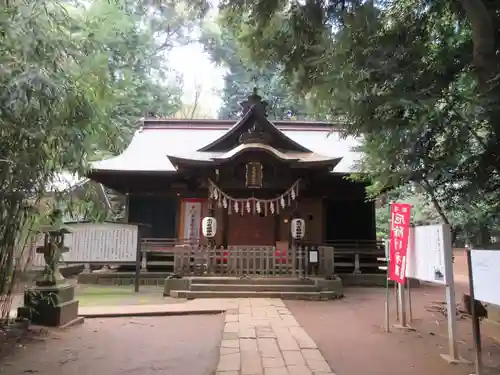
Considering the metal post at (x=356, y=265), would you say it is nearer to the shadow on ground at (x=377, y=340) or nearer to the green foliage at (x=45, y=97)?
the shadow on ground at (x=377, y=340)

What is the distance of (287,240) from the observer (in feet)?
40.5

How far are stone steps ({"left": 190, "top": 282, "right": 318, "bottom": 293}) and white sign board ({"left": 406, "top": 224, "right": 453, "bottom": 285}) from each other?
3.75 meters

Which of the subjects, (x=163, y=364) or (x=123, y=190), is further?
(x=123, y=190)

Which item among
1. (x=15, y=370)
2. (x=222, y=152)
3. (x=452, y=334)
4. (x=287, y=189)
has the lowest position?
(x=15, y=370)

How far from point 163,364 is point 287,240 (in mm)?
8263

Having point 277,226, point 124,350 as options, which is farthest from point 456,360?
point 277,226

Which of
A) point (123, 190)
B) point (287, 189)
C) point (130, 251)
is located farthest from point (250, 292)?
point (123, 190)

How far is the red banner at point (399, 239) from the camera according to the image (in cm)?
577

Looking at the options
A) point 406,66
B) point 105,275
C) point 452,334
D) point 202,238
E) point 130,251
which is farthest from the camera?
point 202,238

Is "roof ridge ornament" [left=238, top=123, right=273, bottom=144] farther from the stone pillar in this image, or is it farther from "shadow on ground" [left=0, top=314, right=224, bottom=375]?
the stone pillar

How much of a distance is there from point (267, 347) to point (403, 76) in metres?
3.52

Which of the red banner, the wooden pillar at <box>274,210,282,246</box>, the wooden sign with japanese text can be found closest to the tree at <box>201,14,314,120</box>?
the wooden pillar at <box>274,210,282,246</box>

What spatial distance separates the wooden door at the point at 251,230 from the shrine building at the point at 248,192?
0.10 ft

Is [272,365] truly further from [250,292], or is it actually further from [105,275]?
[105,275]
